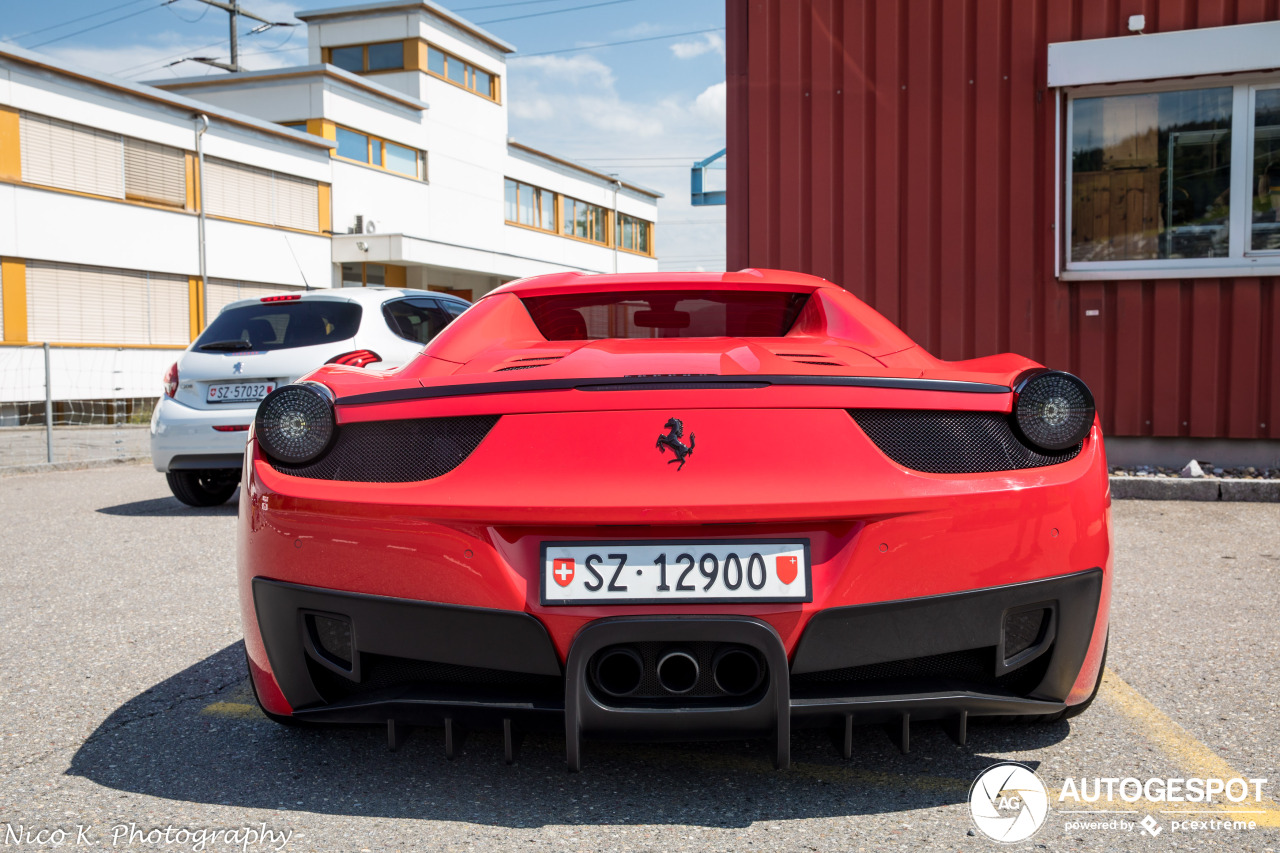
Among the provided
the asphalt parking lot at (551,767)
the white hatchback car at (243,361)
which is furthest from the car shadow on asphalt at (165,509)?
the asphalt parking lot at (551,767)

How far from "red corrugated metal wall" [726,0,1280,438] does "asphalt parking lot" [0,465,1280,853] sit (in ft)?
14.3

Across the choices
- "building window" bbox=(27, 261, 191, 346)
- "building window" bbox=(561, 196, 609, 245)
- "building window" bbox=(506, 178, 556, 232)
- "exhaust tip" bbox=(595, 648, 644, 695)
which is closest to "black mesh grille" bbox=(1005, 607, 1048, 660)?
"exhaust tip" bbox=(595, 648, 644, 695)

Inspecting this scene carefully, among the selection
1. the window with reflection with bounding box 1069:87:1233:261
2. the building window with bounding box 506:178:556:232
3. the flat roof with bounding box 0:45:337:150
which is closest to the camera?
the window with reflection with bounding box 1069:87:1233:261

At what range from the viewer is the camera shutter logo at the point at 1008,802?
79.9 inches

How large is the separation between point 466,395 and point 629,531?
44cm

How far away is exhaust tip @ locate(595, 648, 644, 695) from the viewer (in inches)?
76.9

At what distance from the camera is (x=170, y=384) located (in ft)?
23.5

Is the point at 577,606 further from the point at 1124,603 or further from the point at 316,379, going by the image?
the point at 1124,603

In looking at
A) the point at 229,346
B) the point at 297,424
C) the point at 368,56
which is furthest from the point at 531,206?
the point at 297,424

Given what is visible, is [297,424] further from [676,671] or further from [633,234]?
[633,234]

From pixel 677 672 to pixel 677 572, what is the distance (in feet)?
0.63

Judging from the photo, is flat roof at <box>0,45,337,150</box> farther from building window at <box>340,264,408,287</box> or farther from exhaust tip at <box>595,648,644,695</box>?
exhaust tip at <box>595,648,644,695</box>

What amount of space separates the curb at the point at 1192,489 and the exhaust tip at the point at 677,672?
19.8 ft

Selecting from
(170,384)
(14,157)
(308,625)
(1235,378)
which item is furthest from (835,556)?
(14,157)
